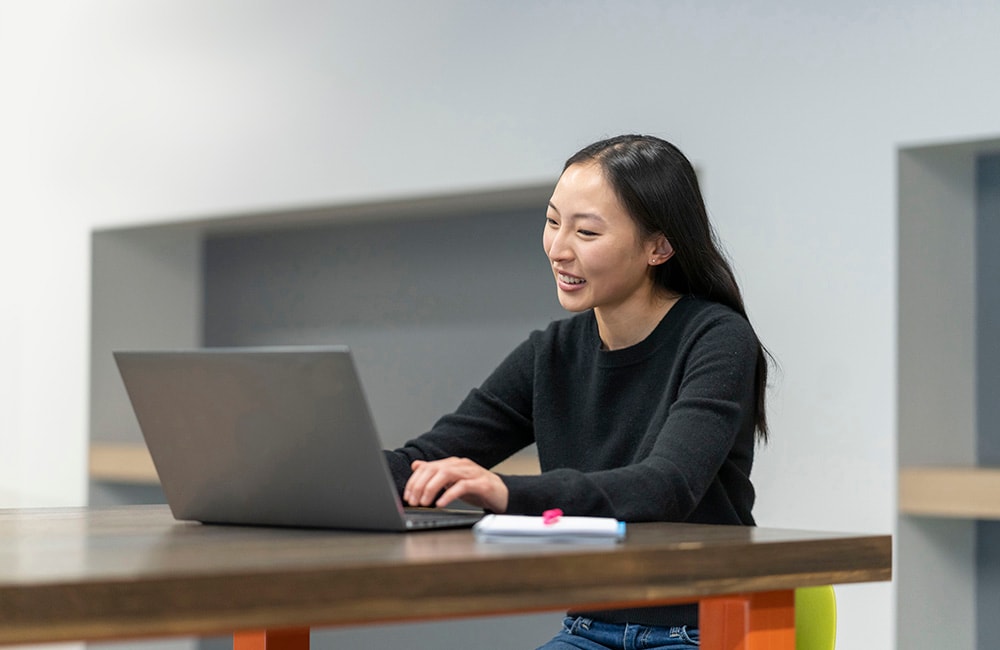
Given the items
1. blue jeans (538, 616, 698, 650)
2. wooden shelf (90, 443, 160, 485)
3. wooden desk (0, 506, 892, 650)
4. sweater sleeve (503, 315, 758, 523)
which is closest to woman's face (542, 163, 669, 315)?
sweater sleeve (503, 315, 758, 523)

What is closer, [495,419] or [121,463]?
[495,419]

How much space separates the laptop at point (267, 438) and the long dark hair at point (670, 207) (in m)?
0.53

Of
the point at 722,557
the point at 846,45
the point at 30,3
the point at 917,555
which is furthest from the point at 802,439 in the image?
the point at 30,3

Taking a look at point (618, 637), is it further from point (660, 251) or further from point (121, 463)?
point (121, 463)

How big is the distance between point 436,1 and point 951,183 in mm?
1384

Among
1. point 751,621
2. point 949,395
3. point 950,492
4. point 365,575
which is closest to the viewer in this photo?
point 365,575

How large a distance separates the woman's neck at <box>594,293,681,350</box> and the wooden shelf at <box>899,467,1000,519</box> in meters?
1.24

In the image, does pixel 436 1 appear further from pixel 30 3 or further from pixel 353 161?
pixel 30 3

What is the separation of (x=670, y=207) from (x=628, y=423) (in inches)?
10.7

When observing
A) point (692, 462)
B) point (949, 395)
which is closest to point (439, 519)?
point (692, 462)

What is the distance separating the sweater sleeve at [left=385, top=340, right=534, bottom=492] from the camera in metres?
1.74

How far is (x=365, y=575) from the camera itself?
867 millimetres

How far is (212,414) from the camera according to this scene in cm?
122

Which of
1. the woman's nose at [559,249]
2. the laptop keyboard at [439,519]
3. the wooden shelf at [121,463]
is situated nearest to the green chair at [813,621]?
the laptop keyboard at [439,519]
